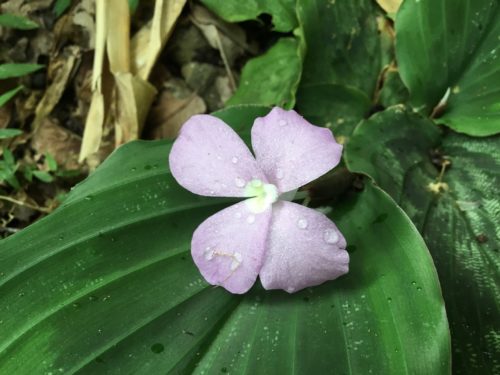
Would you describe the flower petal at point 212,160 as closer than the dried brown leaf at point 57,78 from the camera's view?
Yes

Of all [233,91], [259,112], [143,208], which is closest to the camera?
[143,208]

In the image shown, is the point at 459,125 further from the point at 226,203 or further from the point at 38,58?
the point at 38,58

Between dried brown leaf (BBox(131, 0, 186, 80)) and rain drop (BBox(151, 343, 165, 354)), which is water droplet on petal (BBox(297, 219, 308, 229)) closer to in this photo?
rain drop (BBox(151, 343, 165, 354))

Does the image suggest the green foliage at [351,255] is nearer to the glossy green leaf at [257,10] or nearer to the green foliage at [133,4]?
the glossy green leaf at [257,10]

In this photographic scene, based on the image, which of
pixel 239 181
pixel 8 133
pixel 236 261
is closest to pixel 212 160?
pixel 239 181

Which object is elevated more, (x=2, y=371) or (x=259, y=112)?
(x=259, y=112)

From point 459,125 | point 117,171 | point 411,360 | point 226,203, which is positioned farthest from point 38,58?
point 411,360

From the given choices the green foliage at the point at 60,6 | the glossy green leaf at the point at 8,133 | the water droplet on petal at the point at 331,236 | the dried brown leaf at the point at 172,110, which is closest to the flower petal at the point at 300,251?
the water droplet on petal at the point at 331,236
